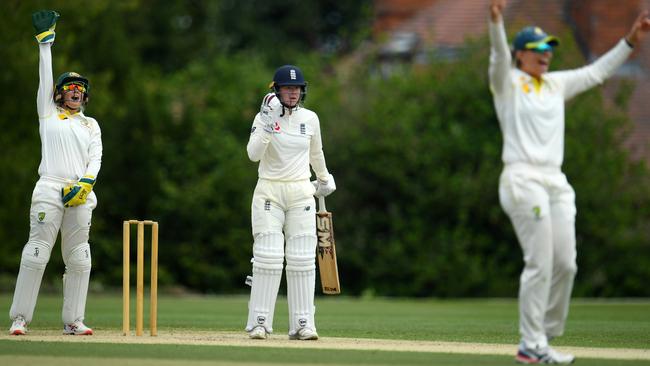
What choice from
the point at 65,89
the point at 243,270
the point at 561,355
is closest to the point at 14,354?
the point at 65,89

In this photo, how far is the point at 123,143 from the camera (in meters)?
26.7

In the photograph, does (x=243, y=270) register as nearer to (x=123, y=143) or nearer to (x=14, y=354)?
(x=123, y=143)

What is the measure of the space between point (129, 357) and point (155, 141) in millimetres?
18563

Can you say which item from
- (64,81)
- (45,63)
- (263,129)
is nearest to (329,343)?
(263,129)

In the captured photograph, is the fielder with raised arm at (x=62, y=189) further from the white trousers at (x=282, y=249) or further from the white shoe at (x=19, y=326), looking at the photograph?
the white trousers at (x=282, y=249)

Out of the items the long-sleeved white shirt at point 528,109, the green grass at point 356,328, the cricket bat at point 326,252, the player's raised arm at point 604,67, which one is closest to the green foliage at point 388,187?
the green grass at point 356,328

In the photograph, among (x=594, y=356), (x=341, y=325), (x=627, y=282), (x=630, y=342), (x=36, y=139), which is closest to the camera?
(x=594, y=356)

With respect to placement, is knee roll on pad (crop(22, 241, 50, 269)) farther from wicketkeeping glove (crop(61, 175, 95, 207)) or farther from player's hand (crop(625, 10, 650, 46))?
player's hand (crop(625, 10, 650, 46))

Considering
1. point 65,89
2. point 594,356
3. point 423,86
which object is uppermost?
point 423,86

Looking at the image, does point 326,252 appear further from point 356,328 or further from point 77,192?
point 77,192

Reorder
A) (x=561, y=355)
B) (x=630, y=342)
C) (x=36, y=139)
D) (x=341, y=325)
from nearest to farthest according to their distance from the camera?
(x=561, y=355), (x=630, y=342), (x=341, y=325), (x=36, y=139)

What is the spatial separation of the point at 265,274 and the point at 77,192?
160cm

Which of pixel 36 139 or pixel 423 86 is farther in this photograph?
pixel 423 86

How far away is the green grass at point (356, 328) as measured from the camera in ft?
27.7
